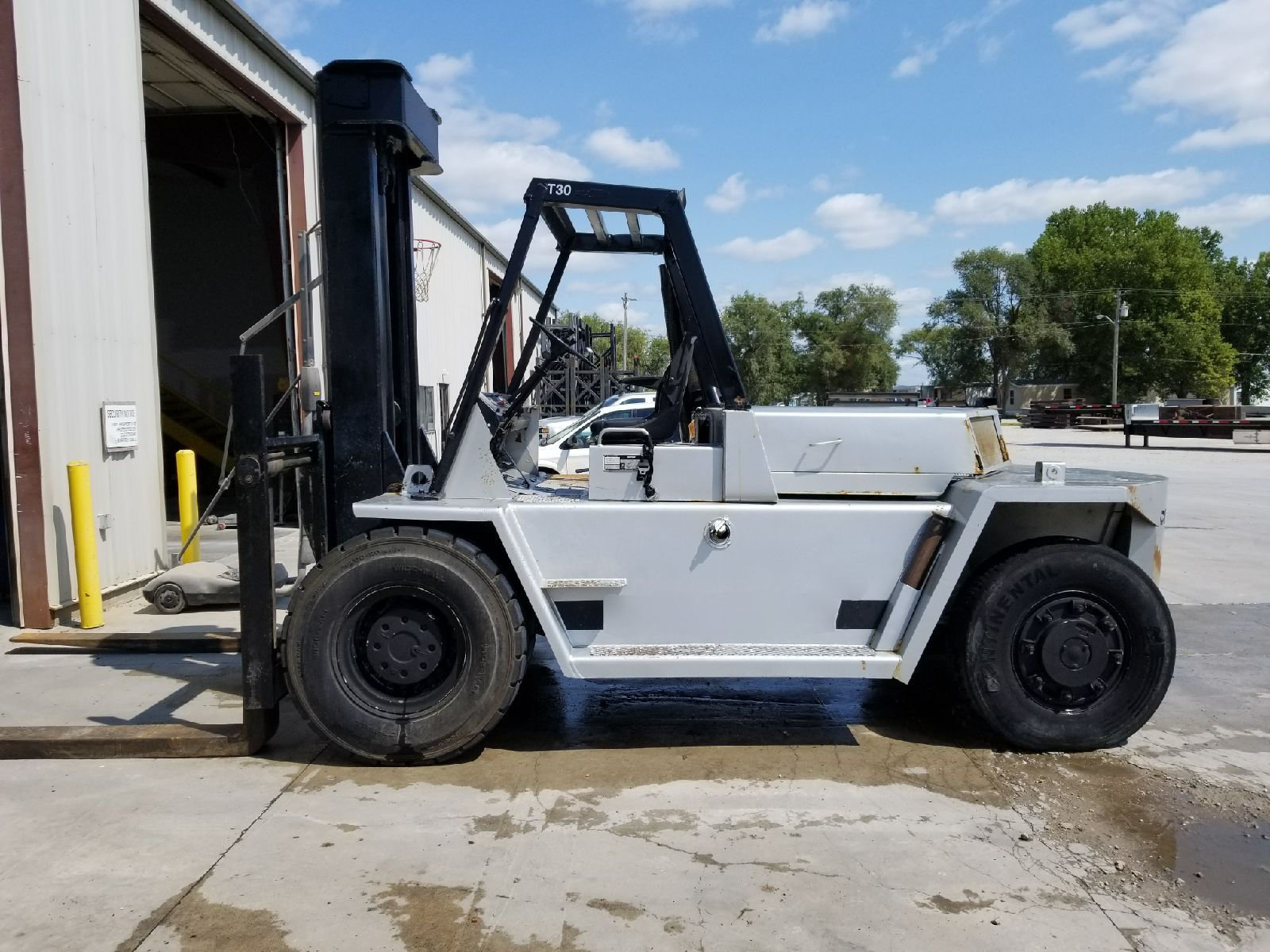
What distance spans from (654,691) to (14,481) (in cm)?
526

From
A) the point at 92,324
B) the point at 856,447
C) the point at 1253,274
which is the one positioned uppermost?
the point at 1253,274

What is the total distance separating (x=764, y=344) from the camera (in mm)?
70062

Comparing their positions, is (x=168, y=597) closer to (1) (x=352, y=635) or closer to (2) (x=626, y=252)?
(1) (x=352, y=635)

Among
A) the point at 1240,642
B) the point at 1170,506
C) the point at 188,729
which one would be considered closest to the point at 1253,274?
the point at 1170,506

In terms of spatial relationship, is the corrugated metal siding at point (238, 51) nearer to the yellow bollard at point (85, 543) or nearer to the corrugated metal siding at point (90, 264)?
the corrugated metal siding at point (90, 264)

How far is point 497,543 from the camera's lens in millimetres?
5246

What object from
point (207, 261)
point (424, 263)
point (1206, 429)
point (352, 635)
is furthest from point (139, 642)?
point (1206, 429)

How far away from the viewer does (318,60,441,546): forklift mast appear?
5375mm

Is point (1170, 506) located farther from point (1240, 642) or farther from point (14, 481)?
point (14, 481)

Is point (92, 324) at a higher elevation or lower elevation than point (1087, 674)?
higher

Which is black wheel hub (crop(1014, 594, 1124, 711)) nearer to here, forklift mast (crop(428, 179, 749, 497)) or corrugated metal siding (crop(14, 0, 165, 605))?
forklift mast (crop(428, 179, 749, 497))

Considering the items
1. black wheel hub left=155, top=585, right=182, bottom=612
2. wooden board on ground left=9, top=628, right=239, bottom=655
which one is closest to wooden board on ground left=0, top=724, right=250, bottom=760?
wooden board on ground left=9, top=628, right=239, bottom=655

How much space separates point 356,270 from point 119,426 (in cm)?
442

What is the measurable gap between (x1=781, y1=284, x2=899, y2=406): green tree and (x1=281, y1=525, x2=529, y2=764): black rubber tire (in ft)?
228
